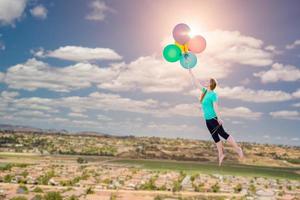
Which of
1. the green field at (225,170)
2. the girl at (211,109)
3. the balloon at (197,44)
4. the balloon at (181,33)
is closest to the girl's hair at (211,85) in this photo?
the girl at (211,109)

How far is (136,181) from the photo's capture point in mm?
69250

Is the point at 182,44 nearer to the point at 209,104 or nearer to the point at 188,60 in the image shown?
the point at 188,60

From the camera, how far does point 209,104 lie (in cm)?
796

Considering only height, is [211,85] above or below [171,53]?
below

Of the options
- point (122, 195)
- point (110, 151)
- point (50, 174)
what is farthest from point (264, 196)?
point (110, 151)

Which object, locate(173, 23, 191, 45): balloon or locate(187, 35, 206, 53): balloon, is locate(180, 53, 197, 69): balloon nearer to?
locate(187, 35, 206, 53): balloon

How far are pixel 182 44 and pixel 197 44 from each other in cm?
31

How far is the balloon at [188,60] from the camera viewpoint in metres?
8.65

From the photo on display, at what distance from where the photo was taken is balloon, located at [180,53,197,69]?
8.65 meters

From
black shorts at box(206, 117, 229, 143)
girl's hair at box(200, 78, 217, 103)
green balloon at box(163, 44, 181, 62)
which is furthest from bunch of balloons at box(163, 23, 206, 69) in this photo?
black shorts at box(206, 117, 229, 143)

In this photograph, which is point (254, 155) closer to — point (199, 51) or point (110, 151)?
point (110, 151)

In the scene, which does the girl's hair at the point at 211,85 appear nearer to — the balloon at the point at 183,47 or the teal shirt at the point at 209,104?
the teal shirt at the point at 209,104

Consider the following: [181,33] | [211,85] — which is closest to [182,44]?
[181,33]

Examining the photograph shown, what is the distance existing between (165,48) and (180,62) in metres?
0.40
